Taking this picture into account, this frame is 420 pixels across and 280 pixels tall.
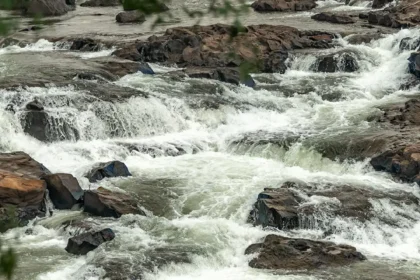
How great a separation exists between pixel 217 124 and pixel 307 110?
2.53 m

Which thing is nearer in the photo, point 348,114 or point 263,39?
point 348,114

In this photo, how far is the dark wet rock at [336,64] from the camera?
21.7 meters

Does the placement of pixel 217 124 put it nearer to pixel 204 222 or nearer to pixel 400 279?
pixel 204 222

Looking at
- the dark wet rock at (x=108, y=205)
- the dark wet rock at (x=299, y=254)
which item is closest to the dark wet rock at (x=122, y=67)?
the dark wet rock at (x=108, y=205)

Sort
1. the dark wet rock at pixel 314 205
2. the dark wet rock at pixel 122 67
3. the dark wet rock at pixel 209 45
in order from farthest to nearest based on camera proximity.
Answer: the dark wet rock at pixel 209 45 < the dark wet rock at pixel 122 67 < the dark wet rock at pixel 314 205

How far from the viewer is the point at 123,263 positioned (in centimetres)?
991

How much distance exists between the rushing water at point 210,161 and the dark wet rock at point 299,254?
21 centimetres

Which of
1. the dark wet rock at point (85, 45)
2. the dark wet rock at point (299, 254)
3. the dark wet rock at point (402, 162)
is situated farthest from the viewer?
the dark wet rock at point (85, 45)

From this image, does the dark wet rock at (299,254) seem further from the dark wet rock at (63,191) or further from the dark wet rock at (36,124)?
the dark wet rock at (36,124)

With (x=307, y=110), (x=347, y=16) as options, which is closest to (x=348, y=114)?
(x=307, y=110)

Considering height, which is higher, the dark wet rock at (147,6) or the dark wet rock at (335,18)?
the dark wet rock at (147,6)

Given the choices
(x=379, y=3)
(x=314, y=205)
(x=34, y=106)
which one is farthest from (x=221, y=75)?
(x=379, y=3)

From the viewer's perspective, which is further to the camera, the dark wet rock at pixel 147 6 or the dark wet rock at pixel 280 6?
the dark wet rock at pixel 280 6

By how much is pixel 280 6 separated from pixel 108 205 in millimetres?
23213
